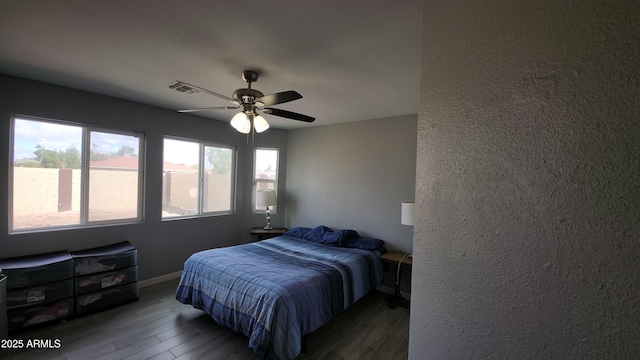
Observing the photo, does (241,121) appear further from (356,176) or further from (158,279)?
(158,279)

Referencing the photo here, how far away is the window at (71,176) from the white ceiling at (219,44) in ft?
2.08

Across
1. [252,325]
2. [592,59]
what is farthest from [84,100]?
[592,59]

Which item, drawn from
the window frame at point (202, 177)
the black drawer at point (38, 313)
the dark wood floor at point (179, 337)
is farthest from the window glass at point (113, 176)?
the dark wood floor at point (179, 337)

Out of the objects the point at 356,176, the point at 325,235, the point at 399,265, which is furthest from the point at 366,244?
the point at 356,176

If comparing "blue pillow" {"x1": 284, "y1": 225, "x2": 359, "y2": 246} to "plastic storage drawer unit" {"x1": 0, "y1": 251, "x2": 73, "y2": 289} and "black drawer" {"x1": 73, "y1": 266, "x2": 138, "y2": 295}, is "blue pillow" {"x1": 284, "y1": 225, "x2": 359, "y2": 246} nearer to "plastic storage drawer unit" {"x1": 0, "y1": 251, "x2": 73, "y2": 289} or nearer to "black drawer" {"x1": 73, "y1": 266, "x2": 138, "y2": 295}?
"black drawer" {"x1": 73, "y1": 266, "x2": 138, "y2": 295}

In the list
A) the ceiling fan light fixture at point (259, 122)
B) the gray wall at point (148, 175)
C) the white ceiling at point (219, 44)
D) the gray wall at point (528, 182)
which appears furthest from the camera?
the gray wall at point (148, 175)

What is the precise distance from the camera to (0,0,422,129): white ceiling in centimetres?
149

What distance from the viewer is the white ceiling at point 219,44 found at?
149 cm

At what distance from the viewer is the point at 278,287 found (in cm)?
215

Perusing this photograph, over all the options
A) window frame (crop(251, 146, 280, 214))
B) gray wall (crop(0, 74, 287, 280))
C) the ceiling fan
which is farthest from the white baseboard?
the ceiling fan

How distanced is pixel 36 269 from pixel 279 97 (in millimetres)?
2932

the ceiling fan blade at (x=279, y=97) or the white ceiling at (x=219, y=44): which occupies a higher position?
the white ceiling at (x=219, y=44)

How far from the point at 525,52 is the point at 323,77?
1.91 meters

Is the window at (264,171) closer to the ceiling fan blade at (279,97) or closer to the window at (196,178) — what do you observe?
the window at (196,178)
